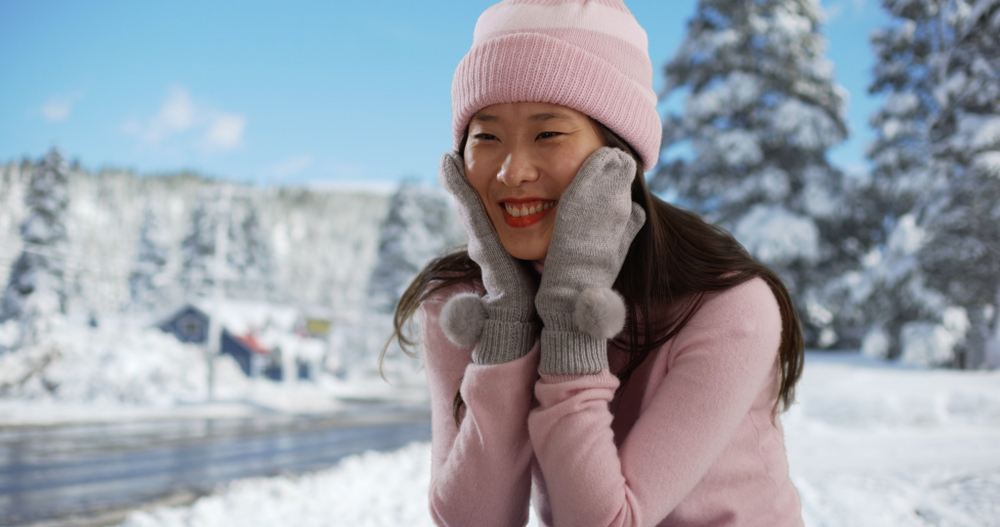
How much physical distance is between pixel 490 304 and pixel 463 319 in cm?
6

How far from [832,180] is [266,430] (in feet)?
28.0

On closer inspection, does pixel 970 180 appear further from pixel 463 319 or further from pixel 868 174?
pixel 463 319

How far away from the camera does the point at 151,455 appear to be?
629 centimetres

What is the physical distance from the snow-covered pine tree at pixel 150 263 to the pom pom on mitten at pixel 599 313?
14.3m

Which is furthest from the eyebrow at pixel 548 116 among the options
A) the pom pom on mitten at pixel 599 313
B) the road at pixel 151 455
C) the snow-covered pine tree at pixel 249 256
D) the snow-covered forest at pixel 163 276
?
the snow-covered pine tree at pixel 249 256

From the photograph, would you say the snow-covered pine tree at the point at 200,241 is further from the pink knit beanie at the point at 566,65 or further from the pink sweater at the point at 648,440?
the pink sweater at the point at 648,440

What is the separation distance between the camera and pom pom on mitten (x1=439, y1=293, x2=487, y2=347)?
1.03 m

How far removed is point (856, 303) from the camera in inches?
257

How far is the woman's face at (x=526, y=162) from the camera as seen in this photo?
1083 mm

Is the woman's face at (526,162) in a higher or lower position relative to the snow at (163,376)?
higher

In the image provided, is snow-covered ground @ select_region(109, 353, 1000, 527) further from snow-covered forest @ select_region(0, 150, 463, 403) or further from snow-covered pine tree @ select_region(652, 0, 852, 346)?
snow-covered forest @ select_region(0, 150, 463, 403)

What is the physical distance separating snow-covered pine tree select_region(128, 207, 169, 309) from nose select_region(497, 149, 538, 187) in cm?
1413

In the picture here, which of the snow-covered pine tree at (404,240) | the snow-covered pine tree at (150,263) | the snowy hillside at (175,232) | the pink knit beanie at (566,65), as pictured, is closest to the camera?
the pink knit beanie at (566,65)

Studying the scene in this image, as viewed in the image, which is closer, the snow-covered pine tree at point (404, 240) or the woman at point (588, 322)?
the woman at point (588, 322)
